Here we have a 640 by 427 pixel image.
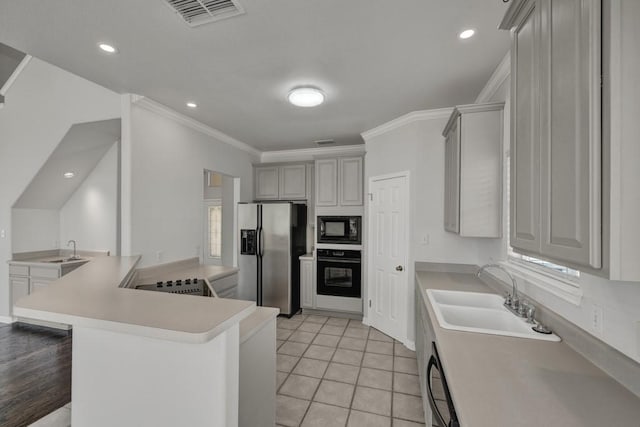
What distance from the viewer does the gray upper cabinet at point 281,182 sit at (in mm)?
4648

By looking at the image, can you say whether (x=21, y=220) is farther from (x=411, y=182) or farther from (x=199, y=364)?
(x=411, y=182)

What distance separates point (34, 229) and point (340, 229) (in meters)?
4.47

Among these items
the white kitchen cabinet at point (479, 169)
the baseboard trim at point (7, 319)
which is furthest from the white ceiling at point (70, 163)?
the white kitchen cabinet at point (479, 169)

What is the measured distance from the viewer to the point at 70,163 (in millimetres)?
3889

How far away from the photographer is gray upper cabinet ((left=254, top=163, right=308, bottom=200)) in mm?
4648

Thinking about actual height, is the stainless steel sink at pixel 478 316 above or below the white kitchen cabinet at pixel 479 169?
below

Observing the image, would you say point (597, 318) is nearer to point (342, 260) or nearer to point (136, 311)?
point (136, 311)

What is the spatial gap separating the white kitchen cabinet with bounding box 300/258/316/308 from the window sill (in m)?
2.69

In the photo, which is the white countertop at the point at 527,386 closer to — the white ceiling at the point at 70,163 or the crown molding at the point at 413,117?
the crown molding at the point at 413,117

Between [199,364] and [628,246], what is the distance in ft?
4.53

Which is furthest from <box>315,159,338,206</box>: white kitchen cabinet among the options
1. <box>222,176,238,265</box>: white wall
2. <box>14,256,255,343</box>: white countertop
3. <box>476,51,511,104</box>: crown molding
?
<box>14,256,255,343</box>: white countertop

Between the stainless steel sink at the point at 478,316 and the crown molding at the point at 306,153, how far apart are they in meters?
2.81

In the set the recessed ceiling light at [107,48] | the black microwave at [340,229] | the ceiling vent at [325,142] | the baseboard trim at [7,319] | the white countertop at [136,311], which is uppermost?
the recessed ceiling light at [107,48]

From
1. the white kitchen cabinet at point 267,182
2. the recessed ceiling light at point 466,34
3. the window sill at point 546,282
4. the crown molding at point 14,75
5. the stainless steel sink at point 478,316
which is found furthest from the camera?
the white kitchen cabinet at point 267,182
